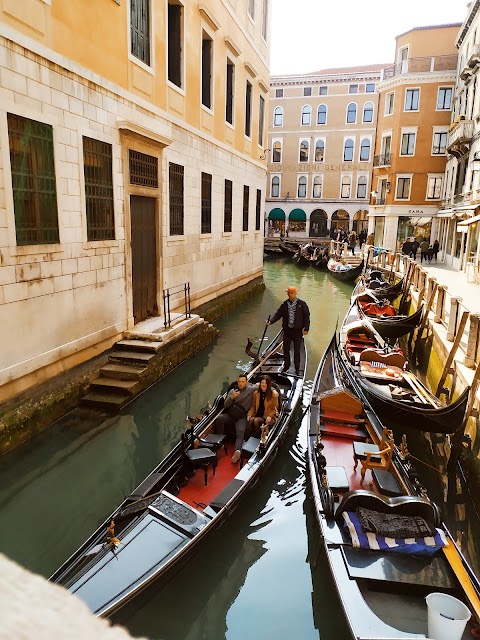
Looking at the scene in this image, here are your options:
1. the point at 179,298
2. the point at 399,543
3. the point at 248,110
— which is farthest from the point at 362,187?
the point at 399,543

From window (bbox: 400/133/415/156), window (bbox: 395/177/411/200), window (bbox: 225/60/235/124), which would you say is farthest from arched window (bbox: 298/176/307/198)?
window (bbox: 225/60/235/124)

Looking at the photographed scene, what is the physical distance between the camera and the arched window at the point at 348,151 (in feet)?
118

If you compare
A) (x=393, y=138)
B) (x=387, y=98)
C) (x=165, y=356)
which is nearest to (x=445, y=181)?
(x=393, y=138)

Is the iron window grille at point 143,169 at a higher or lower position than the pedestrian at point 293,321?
higher

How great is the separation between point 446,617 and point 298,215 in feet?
120

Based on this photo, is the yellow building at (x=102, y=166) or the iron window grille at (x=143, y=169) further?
the iron window grille at (x=143, y=169)

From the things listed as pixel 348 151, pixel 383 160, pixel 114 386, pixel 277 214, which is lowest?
pixel 114 386

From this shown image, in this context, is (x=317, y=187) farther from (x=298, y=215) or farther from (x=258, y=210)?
(x=258, y=210)

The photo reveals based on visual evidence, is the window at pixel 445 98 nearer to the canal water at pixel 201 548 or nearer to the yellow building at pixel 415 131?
the yellow building at pixel 415 131

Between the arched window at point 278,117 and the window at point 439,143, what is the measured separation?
51.5 feet

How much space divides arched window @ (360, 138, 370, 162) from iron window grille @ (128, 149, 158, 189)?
30.1 m

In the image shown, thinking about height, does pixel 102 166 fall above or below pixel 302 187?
below

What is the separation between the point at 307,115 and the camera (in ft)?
120

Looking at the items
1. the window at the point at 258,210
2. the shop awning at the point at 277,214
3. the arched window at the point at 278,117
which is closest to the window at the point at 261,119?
the window at the point at 258,210
